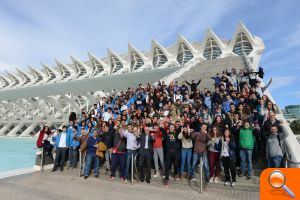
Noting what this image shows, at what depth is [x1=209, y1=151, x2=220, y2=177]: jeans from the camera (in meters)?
5.52

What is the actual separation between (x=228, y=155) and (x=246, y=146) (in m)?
0.41

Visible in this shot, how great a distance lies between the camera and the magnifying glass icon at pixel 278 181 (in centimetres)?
158

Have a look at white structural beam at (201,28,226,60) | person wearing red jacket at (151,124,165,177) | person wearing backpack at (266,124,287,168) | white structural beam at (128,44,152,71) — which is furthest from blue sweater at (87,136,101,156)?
white structural beam at (128,44,152,71)

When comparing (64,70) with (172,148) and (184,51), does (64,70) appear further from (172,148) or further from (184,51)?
(172,148)

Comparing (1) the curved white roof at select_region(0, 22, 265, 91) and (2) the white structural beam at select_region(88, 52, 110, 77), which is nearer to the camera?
(1) the curved white roof at select_region(0, 22, 265, 91)

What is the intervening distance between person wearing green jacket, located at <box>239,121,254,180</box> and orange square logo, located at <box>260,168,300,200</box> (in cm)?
385

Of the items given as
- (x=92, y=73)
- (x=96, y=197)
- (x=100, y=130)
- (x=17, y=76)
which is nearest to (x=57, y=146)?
(x=100, y=130)

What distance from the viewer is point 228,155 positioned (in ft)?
17.3

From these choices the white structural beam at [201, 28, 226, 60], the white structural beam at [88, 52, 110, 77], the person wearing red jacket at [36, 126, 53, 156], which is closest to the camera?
the person wearing red jacket at [36, 126, 53, 156]

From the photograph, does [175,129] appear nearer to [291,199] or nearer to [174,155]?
[174,155]

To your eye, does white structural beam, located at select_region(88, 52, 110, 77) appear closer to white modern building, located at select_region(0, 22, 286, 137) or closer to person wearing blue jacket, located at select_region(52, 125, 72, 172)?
white modern building, located at select_region(0, 22, 286, 137)

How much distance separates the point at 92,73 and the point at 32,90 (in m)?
30.8

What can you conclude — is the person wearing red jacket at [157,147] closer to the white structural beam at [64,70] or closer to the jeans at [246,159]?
the jeans at [246,159]

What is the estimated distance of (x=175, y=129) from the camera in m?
5.86
